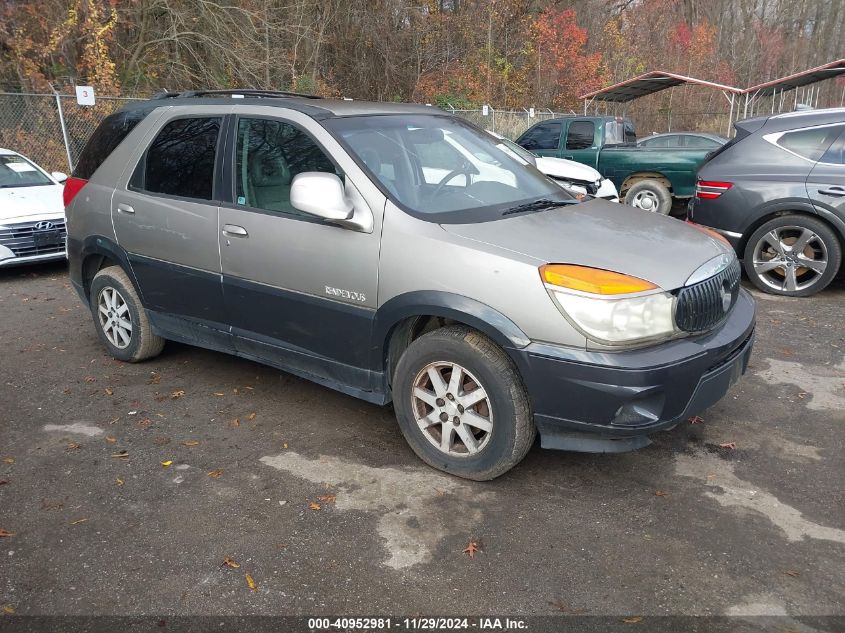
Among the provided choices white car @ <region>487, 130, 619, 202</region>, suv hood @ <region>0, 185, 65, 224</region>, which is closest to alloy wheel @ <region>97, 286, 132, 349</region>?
suv hood @ <region>0, 185, 65, 224</region>

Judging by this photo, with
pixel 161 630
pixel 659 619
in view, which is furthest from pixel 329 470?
pixel 659 619

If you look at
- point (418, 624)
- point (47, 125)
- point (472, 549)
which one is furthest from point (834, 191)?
point (47, 125)

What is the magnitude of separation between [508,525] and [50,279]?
6.99m

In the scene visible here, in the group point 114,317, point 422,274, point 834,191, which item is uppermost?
point 834,191

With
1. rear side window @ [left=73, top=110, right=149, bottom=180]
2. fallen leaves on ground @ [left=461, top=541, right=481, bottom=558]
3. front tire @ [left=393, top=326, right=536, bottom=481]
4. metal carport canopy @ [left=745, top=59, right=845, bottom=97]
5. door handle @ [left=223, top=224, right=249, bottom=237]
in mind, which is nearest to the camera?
fallen leaves on ground @ [left=461, top=541, right=481, bottom=558]

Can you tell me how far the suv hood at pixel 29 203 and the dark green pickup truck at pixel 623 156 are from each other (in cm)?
818

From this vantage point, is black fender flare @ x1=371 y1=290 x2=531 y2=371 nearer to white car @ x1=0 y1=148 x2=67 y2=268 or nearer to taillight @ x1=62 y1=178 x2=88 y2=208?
taillight @ x1=62 y1=178 x2=88 y2=208

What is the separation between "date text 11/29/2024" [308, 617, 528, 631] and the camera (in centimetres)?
244

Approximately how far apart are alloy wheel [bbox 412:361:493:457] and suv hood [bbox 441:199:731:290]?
658 millimetres

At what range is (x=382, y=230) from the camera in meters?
3.38

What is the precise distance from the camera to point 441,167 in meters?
3.92

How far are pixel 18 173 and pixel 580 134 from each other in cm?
894

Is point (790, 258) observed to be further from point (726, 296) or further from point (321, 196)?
point (321, 196)

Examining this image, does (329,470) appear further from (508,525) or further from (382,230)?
(382,230)
